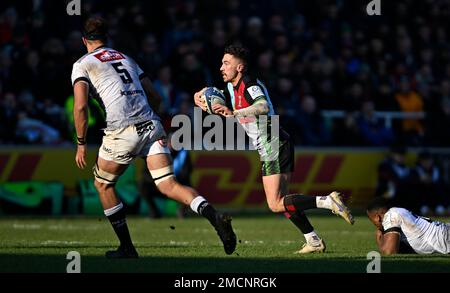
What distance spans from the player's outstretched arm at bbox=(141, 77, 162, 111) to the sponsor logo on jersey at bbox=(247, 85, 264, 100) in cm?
111

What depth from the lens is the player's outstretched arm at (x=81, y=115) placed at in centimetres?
1077

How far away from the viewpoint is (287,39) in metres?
24.0

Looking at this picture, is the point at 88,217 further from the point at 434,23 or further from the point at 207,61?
the point at 434,23

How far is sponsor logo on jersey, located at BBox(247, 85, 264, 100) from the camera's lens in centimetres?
1183

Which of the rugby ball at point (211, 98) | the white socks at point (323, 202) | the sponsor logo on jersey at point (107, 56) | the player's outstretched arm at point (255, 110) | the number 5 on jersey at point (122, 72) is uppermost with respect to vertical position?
the sponsor logo on jersey at point (107, 56)

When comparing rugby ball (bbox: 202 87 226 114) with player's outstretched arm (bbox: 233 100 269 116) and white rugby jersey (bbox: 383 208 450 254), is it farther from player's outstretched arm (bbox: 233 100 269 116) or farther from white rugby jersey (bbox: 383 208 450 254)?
white rugby jersey (bbox: 383 208 450 254)

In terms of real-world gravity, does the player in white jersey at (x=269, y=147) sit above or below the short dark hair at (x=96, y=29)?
below

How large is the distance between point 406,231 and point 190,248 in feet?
9.05

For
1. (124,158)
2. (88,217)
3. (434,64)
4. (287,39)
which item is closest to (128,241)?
(124,158)

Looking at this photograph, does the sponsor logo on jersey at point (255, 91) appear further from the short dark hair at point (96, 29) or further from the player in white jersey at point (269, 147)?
the short dark hair at point (96, 29)

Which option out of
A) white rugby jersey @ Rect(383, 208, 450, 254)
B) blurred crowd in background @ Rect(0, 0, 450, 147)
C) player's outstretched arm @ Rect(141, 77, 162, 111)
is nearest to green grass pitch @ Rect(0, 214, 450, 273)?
white rugby jersey @ Rect(383, 208, 450, 254)

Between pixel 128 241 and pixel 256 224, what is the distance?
22.1 ft

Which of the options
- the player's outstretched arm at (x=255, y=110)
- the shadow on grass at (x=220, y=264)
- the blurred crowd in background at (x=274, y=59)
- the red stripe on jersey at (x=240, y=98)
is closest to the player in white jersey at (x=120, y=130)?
the shadow on grass at (x=220, y=264)

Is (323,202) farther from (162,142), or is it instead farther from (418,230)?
(162,142)
